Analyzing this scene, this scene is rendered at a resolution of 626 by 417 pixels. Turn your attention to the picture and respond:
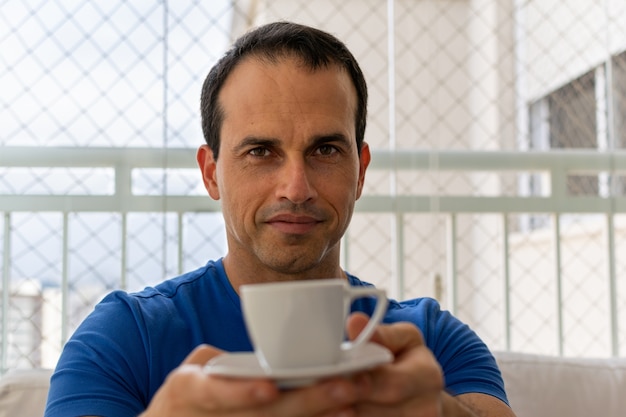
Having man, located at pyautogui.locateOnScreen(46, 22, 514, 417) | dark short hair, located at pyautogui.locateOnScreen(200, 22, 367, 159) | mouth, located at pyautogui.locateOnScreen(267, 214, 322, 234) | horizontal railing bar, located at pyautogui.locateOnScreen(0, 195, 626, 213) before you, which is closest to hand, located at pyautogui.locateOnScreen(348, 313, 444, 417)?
man, located at pyautogui.locateOnScreen(46, 22, 514, 417)

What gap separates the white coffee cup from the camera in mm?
558

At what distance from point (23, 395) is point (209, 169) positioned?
532 millimetres

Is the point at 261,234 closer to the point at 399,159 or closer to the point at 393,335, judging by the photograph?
the point at 393,335

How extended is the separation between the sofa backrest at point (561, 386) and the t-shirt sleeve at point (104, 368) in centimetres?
82

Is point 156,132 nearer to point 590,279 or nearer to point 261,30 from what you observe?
point 261,30

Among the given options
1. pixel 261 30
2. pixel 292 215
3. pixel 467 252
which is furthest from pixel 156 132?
pixel 467 252

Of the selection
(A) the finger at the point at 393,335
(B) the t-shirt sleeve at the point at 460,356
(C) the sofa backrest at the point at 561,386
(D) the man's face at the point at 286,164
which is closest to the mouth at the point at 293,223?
(D) the man's face at the point at 286,164

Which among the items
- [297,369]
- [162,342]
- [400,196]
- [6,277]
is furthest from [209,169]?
[400,196]

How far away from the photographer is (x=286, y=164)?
43.9 inches

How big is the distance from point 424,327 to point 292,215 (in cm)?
26

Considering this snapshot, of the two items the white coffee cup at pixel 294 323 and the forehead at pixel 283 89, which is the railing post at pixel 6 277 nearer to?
the forehead at pixel 283 89

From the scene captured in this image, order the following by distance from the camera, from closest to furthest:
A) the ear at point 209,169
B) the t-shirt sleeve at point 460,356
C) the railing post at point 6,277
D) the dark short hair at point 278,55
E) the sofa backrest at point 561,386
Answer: the t-shirt sleeve at point 460,356 < the dark short hair at point 278,55 < the ear at point 209,169 < the sofa backrest at point 561,386 < the railing post at point 6,277

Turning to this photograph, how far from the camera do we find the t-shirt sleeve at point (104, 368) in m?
0.92

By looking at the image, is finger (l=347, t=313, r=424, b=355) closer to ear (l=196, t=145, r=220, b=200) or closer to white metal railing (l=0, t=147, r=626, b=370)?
ear (l=196, t=145, r=220, b=200)
